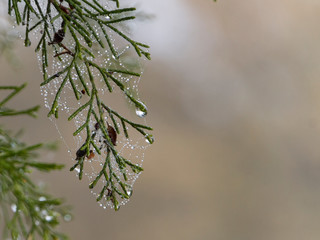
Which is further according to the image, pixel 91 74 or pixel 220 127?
pixel 220 127

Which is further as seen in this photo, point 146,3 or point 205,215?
point 146,3

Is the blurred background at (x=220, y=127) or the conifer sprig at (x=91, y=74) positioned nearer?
the conifer sprig at (x=91, y=74)

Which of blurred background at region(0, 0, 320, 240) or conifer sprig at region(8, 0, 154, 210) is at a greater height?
conifer sprig at region(8, 0, 154, 210)

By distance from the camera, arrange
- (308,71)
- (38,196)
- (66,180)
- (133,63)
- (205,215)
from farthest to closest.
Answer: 1. (308,71)
2. (205,215)
3. (66,180)
4. (133,63)
5. (38,196)

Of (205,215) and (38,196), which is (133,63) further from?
(205,215)

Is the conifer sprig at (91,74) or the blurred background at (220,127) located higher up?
the conifer sprig at (91,74)

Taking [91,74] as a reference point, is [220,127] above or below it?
below

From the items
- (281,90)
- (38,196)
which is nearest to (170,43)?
(281,90)

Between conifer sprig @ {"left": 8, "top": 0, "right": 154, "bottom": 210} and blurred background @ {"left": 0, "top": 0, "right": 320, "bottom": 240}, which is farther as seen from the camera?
blurred background @ {"left": 0, "top": 0, "right": 320, "bottom": 240}
